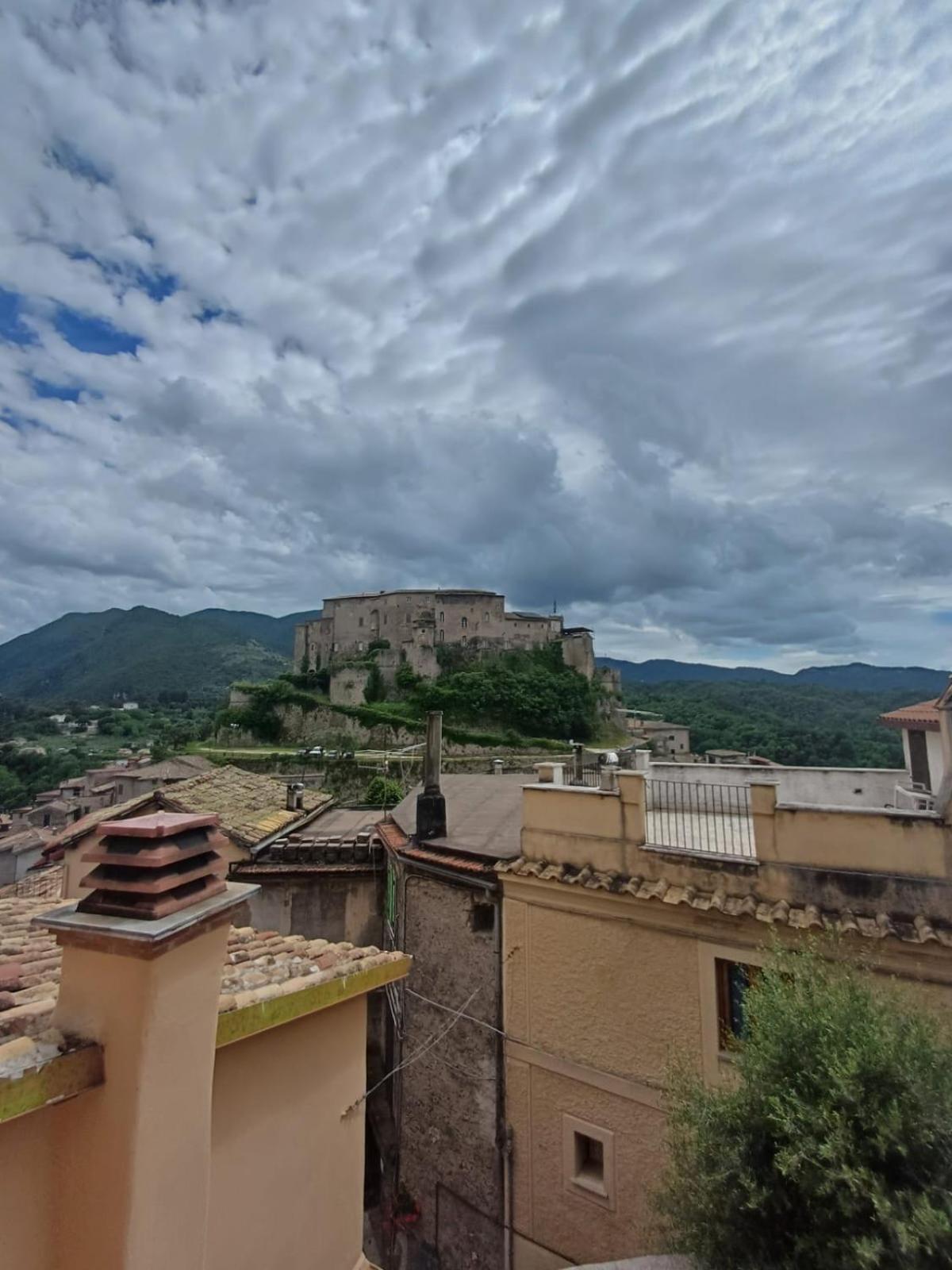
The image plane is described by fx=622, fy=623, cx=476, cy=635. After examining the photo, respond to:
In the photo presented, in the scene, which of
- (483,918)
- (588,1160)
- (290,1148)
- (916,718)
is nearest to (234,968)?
(290,1148)

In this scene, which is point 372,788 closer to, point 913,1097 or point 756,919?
point 756,919

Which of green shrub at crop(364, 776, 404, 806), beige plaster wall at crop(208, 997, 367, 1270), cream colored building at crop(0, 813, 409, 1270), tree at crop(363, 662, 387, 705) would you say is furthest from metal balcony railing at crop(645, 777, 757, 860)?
tree at crop(363, 662, 387, 705)

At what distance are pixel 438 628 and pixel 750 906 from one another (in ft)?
219

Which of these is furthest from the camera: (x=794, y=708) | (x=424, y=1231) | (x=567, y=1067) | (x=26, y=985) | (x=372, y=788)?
(x=794, y=708)

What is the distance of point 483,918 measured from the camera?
8320mm

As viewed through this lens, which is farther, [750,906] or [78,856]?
[78,856]

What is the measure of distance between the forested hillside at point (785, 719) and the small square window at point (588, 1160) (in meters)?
32.6

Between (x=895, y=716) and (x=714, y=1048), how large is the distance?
886 centimetres

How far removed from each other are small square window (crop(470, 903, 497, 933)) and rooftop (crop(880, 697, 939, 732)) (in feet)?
28.5

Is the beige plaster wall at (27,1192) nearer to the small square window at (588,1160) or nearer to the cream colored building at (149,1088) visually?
the cream colored building at (149,1088)

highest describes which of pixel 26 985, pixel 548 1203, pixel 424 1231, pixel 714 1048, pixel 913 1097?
pixel 26 985

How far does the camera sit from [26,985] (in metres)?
3.13

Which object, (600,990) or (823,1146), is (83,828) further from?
(823,1146)

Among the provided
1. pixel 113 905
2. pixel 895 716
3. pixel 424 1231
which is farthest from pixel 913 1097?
pixel 895 716
